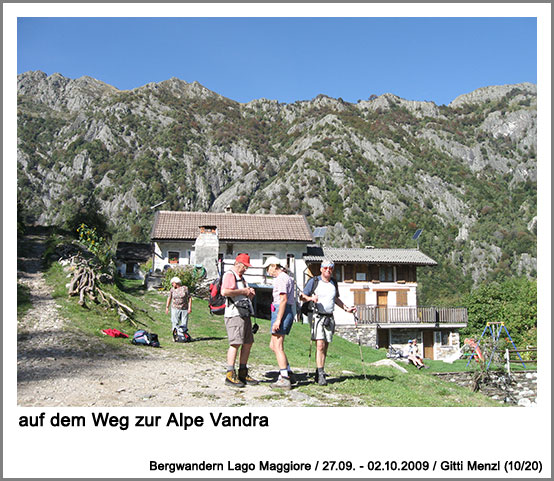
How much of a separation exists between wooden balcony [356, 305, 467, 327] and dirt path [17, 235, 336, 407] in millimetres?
23684

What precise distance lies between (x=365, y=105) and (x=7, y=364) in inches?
6382

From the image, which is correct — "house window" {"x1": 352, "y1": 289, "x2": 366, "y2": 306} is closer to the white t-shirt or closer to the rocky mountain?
the white t-shirt

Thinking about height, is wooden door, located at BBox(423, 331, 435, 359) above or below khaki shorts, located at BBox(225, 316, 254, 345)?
below

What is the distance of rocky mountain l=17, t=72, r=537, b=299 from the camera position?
95688 millimetres

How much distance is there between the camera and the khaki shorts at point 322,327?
6781 mm

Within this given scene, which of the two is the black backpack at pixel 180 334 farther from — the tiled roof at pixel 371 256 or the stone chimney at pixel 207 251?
the tiled roof at pixel 371 256

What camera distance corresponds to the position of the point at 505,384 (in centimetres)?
1571

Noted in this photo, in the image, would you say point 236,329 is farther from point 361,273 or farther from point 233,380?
point 361,273

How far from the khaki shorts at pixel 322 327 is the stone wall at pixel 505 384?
10756 millimetres

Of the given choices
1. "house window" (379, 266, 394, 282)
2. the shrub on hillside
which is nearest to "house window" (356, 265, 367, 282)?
"house window" (379, 266, 394, 282)

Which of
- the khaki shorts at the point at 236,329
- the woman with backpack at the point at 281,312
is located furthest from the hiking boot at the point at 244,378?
the khaki shorts at the point at 236,329

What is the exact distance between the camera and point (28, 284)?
14516mm

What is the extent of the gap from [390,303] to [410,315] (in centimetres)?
269

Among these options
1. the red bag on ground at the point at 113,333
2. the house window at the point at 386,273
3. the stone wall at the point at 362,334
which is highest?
the red bag on ground at the point at 113,333
